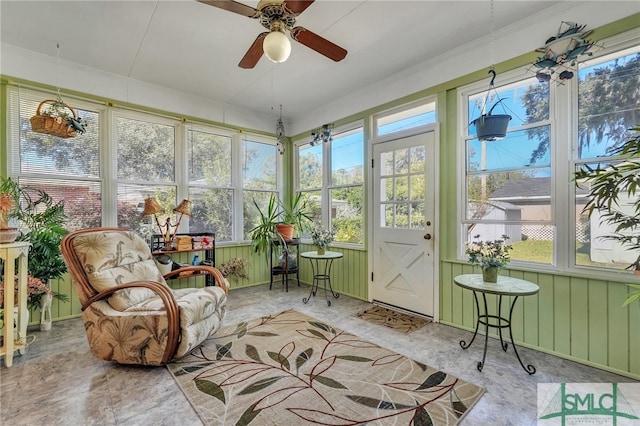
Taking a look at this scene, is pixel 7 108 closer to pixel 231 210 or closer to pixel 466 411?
pixel 231 210

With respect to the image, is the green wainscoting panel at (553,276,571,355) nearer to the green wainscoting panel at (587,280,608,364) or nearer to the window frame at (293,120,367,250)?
the green wainscoting panel at (587,280,608,364)

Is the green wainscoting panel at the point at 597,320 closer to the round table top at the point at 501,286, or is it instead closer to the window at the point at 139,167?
the round table top at the point at 501,286

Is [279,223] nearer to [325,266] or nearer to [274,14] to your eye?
[325,266]

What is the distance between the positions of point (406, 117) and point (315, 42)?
1849 mm

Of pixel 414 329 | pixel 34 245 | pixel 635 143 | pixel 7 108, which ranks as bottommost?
pixel 414 329

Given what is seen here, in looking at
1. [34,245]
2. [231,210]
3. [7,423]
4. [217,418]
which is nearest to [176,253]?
[231,210]

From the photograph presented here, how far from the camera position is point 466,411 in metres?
1.68

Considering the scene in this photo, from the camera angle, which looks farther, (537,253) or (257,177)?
(257,177)

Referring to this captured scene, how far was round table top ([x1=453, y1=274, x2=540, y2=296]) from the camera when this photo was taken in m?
2.02

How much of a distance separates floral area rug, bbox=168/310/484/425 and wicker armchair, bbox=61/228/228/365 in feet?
0.78

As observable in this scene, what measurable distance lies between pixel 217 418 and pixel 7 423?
1.17 meters

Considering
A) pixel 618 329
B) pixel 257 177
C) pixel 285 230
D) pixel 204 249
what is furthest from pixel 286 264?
pixel 618 329

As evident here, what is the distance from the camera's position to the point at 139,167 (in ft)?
12.3

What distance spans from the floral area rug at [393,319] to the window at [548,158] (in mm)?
903
